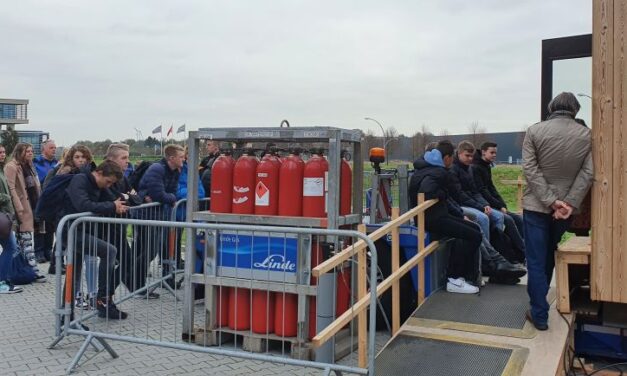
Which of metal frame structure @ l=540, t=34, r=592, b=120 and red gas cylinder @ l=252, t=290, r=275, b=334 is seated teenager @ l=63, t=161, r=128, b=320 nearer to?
red gas cylinder @ l=252, t=290, r=275, b=334

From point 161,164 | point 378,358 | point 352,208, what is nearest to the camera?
point 378,358

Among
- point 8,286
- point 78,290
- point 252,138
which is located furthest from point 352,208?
point 8,286

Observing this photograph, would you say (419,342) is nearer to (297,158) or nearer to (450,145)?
(297,158)

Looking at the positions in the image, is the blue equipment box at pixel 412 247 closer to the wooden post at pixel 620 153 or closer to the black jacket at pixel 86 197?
the wooden post at pixel 620 153

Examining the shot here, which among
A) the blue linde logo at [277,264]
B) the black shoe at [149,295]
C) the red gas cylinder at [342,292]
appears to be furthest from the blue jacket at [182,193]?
the red gas cylinder at [342,292]

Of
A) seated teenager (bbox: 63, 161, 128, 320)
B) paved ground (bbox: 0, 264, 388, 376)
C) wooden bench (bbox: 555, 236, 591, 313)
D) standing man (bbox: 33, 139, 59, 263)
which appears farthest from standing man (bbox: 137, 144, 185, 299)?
wooden bench (bbox: 555, 236, 591, 313)

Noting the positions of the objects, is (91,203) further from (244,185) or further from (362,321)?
(362,321)

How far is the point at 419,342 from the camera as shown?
193 inches

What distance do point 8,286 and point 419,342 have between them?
573 centimetres

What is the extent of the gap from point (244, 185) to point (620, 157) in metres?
3.23

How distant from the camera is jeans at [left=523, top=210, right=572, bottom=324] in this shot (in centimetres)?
498

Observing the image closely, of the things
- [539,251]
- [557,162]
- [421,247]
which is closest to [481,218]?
[421,247]

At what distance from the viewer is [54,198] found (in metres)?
6.83

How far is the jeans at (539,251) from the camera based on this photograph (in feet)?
16.4
